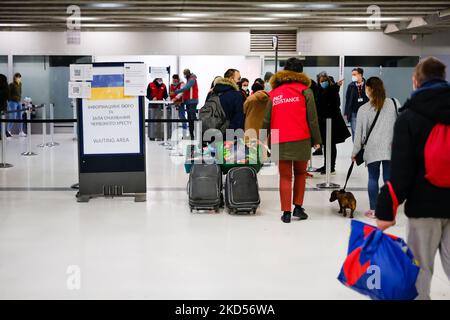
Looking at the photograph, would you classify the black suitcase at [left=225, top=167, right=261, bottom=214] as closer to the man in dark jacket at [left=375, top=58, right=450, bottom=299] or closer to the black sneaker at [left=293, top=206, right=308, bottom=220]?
the black sneaker at [left=293, top=206, right=308, bottom=220]

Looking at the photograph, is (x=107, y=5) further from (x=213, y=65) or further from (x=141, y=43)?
(x=213, y=65)

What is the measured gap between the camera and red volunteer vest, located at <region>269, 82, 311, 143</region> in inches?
222

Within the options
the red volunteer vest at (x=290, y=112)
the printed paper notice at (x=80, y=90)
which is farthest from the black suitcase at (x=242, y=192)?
the printed paper notice at (x=80, y=90)

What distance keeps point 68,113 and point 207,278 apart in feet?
48.7

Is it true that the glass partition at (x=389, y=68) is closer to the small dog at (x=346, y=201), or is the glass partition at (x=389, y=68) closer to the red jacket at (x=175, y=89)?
the red jacket at (x=175, y=89)

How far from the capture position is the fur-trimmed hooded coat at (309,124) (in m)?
5.66

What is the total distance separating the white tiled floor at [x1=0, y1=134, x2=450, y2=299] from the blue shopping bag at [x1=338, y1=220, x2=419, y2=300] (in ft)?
3.26

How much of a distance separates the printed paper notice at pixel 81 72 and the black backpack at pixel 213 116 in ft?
4.50

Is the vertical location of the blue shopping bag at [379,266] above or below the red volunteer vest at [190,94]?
below

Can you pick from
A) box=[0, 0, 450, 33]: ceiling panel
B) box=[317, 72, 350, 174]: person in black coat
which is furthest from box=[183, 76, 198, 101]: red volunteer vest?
box=[317, 72, 350, 174]: person in black coat

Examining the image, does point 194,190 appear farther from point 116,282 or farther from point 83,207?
point 116,282

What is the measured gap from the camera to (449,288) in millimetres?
3971

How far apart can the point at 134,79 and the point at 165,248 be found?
2.55m
